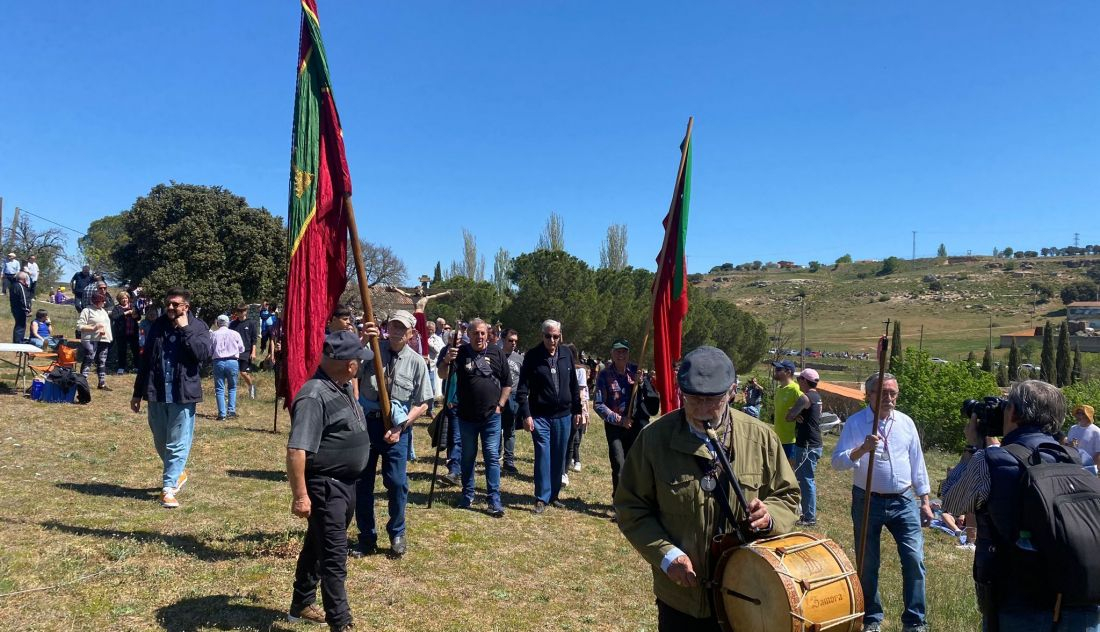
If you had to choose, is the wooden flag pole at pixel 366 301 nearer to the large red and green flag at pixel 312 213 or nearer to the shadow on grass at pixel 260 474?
the large red and green flag at pixel 312 213

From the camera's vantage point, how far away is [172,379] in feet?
23.4

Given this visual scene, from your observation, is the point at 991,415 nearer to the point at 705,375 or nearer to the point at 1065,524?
the point at 1065,524

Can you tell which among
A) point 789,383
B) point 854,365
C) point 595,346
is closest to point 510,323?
point 595,346

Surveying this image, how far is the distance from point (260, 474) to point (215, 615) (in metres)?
4.75

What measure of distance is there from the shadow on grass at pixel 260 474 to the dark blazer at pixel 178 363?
7.17 ft

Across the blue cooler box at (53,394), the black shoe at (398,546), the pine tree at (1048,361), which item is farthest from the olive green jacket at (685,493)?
the pine tree at (1048,361)

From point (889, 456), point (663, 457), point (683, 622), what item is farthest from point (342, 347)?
point (889, 456)

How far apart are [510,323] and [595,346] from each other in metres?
5.31

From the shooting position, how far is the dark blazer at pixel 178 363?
714cm

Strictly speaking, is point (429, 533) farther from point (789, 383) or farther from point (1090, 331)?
point (1090, 331)

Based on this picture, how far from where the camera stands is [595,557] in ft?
23.6

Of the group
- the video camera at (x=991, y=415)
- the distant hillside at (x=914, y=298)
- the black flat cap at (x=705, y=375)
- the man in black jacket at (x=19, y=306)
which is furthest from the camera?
the distant hillside at (x=914, y=298)

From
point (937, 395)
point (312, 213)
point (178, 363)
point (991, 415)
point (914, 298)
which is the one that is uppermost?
point (914, 298)

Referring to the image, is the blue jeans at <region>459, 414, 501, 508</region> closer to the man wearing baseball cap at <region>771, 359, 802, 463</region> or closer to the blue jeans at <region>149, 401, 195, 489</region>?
the blue jeans at <region>149, 401, 195, 489</region>
